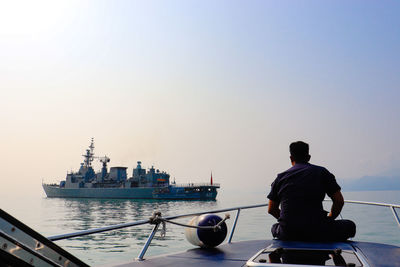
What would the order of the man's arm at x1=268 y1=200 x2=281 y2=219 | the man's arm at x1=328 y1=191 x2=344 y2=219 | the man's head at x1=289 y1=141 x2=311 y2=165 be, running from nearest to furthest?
the man's arm at x1=328 y1=191 x2=344 y2=219
the man's head at x1=289 y1=141 x2=311 y2=165
the man's arm at x1=268 y1=200 x2=281 y2=219

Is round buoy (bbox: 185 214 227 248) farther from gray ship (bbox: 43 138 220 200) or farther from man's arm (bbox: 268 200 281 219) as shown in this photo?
gray ship (bbox: 43 138 220 200)

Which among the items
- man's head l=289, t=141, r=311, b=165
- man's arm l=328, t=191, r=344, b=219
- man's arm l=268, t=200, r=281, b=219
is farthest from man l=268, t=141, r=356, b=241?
man's arm l=268, t=200, r=281, b=219

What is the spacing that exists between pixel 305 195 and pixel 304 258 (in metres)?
1.21

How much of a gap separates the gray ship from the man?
267 feet

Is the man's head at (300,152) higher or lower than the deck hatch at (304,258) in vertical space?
higher

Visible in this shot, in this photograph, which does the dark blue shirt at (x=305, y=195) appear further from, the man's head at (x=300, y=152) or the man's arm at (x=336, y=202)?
the man's head at (x=300, y=152)

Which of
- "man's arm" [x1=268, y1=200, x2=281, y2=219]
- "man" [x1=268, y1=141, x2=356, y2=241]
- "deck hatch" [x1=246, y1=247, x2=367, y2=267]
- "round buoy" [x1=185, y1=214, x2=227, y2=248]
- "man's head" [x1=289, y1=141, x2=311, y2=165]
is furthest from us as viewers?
"round buoy" [x1=185, y1=214, x2=227, y2=248]

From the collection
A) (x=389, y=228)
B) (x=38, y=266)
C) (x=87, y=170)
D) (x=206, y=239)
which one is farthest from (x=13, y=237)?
(x=87, y=170)

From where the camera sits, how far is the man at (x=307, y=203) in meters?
3.55

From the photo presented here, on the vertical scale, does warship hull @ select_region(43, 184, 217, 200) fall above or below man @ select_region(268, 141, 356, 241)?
below

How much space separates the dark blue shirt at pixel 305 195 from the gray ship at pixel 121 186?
81.5 m

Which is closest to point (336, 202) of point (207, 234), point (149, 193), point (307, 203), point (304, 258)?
point (307, 203)

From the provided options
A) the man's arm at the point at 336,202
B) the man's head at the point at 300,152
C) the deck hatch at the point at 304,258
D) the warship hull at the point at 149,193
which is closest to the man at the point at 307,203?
the man's arm at the point at 336,202

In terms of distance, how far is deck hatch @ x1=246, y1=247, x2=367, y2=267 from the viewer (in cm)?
227
